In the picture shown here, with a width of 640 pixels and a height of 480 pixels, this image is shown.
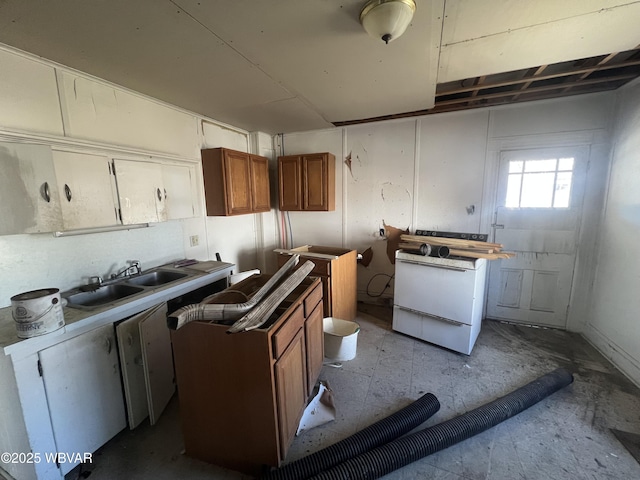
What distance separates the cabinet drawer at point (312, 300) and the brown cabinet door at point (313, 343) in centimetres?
4

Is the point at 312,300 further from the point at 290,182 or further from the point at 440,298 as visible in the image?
the point at 290,182

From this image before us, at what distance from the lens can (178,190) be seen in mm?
2549

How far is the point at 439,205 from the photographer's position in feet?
10.6

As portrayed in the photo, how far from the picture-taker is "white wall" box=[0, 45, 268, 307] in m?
1.60

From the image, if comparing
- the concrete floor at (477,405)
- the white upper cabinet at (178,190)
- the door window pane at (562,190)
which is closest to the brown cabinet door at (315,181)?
the white upper cabinet at (178,190)

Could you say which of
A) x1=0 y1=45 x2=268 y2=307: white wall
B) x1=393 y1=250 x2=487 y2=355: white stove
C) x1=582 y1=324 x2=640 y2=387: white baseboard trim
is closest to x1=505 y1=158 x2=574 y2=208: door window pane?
x1=393 y1=250 x2=487 y2=355: white stove

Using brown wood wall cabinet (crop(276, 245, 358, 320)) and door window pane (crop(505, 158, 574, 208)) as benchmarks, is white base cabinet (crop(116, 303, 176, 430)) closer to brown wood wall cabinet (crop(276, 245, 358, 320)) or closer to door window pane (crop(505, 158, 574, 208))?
brown wood wall cabinet (crop(276, 245, 358, 320))

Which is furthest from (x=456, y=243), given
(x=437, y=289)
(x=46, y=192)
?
(x=46, y=192)

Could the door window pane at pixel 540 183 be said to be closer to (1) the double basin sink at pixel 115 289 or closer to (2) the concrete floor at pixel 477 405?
(2) the concrete floor at pixel 477 405

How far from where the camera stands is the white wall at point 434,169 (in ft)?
8.77

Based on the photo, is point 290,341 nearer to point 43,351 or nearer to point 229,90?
point 43,351

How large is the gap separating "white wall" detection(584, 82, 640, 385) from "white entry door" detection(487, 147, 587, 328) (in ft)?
0.82

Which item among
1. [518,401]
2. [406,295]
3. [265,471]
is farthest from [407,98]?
[265,471]

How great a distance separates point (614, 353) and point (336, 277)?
8.62 feet
